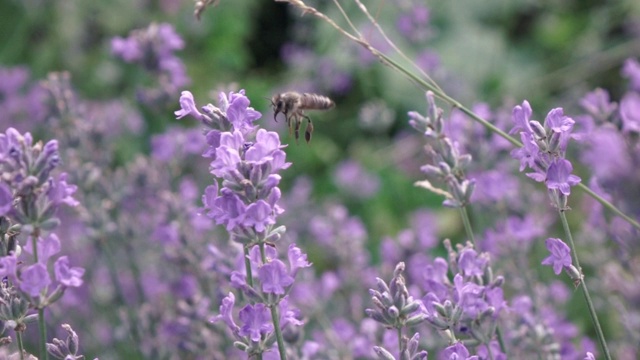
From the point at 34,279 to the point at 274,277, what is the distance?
0.39 m

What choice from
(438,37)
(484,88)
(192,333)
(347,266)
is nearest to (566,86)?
(484,88)

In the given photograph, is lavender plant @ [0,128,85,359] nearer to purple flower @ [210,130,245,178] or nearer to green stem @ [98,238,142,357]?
purple flower @ [210,130,245,178]

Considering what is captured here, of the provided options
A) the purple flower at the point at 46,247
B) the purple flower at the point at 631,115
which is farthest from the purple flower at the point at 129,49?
the purple flower at the point at 631,115

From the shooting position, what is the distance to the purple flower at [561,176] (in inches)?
65.2

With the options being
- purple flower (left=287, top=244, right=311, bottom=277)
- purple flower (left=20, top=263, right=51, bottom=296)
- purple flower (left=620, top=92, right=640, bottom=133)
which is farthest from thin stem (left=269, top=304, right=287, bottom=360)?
purple flower (left=620, top=92, right=640, bottom=133)

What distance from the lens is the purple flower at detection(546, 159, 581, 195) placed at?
1.66 meters

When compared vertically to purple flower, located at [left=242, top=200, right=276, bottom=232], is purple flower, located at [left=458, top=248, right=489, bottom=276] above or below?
below

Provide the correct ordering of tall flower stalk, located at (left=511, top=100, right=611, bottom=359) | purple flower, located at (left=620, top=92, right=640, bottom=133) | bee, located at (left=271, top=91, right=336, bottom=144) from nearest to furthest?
tall flower stalk, located at (left=511, top=100, right=611, bottom=359)
bee, located at (left=271, top=91, right=336, bottom=144)
purple flower, located at (left=620, top=92, right=640, bottom=133)

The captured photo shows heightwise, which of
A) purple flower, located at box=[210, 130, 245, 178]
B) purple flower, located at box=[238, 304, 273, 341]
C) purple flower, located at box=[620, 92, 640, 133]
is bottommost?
purple flower, located at box=[238, 304, 273, 341]

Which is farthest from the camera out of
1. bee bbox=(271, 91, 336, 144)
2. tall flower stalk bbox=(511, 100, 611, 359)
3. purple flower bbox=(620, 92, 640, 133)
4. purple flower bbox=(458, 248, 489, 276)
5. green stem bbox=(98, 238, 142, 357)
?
green stem bbox=(98, 238, 142, 357)

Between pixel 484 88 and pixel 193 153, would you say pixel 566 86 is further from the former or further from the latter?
pixel 193 153

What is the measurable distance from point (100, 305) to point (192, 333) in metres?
0.82

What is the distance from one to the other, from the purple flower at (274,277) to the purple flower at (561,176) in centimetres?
50

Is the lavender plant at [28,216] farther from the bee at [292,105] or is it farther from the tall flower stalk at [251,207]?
the bee at [292,105]
